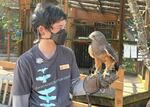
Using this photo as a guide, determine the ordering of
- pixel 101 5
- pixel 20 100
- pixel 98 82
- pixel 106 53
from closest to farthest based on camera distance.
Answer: pixel 20 100 → pixel 98 82 → pixel 106 53 → pixel 101 5

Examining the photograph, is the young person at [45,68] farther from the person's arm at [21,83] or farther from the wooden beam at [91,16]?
the wooden beam at [91,16]

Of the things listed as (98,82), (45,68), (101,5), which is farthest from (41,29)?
(101,5)

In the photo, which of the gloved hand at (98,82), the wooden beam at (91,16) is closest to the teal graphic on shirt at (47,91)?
the gloved hand at (98,82)

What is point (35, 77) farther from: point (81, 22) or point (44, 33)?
point (81, 22)

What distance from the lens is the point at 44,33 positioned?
189cm

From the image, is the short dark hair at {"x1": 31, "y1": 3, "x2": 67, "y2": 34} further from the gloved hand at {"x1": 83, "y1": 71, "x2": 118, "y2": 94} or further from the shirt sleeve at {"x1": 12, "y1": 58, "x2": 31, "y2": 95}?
the gloved hand at {"x1": 83, "y1": 71, "x2": 118, "y2": 94}

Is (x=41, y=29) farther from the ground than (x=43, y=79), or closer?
farther from the ground

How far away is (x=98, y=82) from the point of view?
6.52ft

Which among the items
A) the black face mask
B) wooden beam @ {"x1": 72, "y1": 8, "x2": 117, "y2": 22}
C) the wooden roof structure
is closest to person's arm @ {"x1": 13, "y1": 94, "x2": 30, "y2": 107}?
the black face mask

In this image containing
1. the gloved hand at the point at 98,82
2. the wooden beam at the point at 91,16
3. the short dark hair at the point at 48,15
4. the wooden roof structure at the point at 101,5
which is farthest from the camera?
the wooden beam at the point at 91,16

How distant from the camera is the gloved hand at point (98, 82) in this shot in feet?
6.42

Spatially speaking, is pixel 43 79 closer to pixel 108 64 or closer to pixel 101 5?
pixel 108 64

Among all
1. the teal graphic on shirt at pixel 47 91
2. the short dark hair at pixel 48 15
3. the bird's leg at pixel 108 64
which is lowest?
the teal graphic on shirt at pixel 47 91

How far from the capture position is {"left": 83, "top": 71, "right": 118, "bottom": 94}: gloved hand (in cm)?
196
